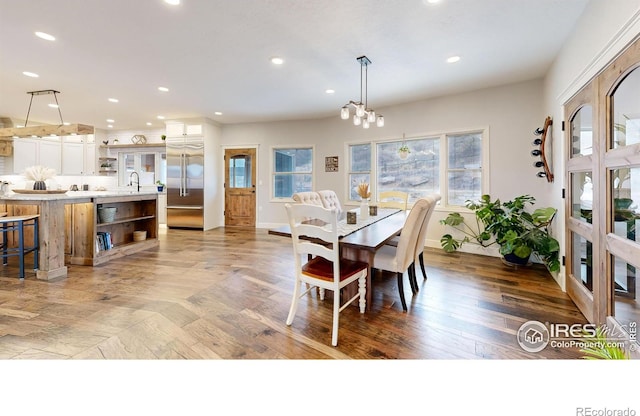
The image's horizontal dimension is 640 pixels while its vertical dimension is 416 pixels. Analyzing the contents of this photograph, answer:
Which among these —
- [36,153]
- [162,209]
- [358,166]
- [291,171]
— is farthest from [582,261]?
[36,153]

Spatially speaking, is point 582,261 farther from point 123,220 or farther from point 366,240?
point 123,220

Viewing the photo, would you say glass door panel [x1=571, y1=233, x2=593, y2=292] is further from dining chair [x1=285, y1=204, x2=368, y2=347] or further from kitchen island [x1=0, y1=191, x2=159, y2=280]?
kitchen island [x1=0, y1=191, x2=159, y2=280]

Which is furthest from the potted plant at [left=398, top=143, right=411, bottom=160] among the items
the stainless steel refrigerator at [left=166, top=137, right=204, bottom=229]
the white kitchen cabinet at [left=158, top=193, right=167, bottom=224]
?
the white kitchen cabinet at [left=158, top=193, right=167, bottom=224]

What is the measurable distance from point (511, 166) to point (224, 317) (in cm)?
447

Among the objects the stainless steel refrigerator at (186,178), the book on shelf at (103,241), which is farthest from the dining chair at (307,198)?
the stainless steel refrigerator at (186,178)

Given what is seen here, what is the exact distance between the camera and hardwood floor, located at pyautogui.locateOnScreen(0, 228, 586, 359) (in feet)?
6.33

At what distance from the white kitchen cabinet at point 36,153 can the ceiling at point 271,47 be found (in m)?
1.65

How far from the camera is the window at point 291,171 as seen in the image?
6.82 metres

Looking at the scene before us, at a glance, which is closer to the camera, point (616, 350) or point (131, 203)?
point (616, 350)

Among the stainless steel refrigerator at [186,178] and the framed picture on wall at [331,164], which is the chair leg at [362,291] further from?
the stainless steel refrigerator at [186,178]

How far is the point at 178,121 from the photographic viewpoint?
6824 mm
